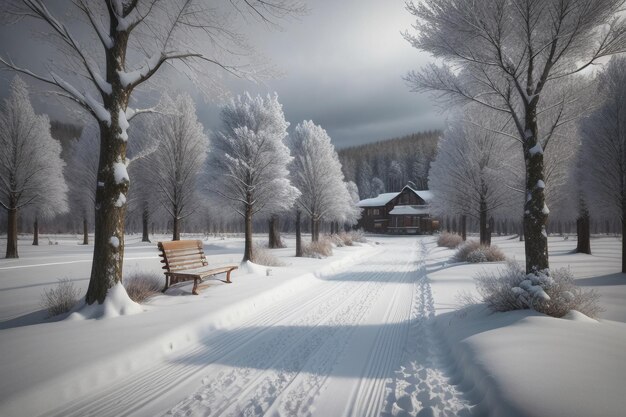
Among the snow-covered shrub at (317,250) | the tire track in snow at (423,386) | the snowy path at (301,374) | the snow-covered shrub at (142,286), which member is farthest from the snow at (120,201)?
the snow-covered shrub at (317,250)

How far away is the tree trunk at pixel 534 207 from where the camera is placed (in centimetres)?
553

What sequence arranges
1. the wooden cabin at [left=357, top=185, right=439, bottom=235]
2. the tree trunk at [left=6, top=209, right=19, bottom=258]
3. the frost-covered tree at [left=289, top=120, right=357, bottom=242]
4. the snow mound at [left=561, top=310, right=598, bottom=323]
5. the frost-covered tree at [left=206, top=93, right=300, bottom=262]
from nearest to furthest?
the snow mound at [left=561, top=310, right=598, bottom=323] < the frost-covered tree at [left=206, top=93, right=300, bottom=262] < the tree trunk at [left=6, top=209, right=19, bottom=258] < the frost-covered tree at [left=289, top=120, right=357, bottom=242] < the wooden cabin at [left=357, top=185, right=439, bottom=235]

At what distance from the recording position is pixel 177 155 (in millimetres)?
18656

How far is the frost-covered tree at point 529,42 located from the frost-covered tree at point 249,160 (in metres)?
8.37

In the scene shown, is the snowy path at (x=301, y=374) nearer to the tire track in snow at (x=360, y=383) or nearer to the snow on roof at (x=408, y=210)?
the tire track in snow at (x=360, y=383)

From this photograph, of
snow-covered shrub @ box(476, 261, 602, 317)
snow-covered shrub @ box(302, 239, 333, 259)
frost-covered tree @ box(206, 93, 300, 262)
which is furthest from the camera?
snow-covered shrub @ box(302, 239, 333, 259)

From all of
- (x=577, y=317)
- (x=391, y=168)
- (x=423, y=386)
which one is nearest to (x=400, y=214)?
(x=391, y=168)

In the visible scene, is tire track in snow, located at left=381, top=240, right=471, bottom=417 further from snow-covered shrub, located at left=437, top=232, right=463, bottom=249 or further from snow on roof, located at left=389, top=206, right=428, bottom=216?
snow on roof, located at left=389, top=206, right=428, bottom=216

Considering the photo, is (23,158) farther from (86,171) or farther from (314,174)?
(314,174)

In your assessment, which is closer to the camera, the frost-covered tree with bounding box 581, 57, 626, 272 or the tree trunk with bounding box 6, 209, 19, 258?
the frost-covered tree with bounding box 581, 57, 626, 272

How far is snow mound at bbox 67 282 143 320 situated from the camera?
5.04m

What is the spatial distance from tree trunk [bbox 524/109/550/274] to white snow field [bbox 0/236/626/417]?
129 cm

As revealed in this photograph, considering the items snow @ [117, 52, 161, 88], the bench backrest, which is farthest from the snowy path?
snow @ [117, 52, 161, 88]

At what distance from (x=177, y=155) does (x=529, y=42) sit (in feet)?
61.2
